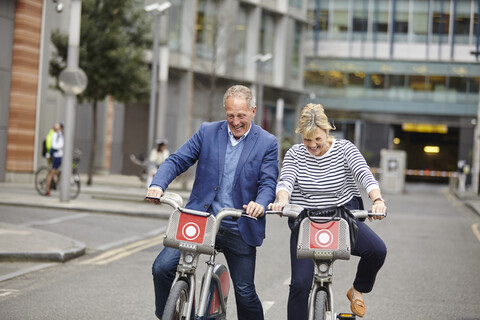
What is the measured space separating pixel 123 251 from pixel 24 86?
12410 mm

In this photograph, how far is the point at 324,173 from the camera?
4.92 meters

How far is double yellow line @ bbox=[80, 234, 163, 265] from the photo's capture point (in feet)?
31.8

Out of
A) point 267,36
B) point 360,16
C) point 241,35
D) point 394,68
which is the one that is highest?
point 360,16

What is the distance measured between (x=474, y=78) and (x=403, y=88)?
5.03 meters

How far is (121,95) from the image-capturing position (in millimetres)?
25250

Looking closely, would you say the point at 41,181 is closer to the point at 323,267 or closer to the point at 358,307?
the point at 358,307

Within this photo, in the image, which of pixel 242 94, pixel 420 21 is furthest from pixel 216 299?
pixel 420 21

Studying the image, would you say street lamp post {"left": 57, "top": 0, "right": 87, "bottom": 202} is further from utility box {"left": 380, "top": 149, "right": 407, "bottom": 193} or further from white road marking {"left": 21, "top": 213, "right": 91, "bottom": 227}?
utility box {"left": 380, "top": 149, "right": 407, "bottom": 193}

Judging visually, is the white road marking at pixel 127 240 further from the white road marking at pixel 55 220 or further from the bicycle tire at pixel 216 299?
the bicycle tire at pixel 216 299

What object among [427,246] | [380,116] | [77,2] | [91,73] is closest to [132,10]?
[91,73]

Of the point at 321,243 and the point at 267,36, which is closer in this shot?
the point at 321,243

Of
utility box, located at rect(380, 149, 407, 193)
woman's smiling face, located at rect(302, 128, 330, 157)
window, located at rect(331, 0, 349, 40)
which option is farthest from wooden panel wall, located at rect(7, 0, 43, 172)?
window, located at rect(331, 0, 349, 40)

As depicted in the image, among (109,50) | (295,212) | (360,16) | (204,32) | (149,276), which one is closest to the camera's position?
(295,212)

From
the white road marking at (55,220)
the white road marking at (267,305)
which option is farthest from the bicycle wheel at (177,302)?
the white road marking at (55,220)
